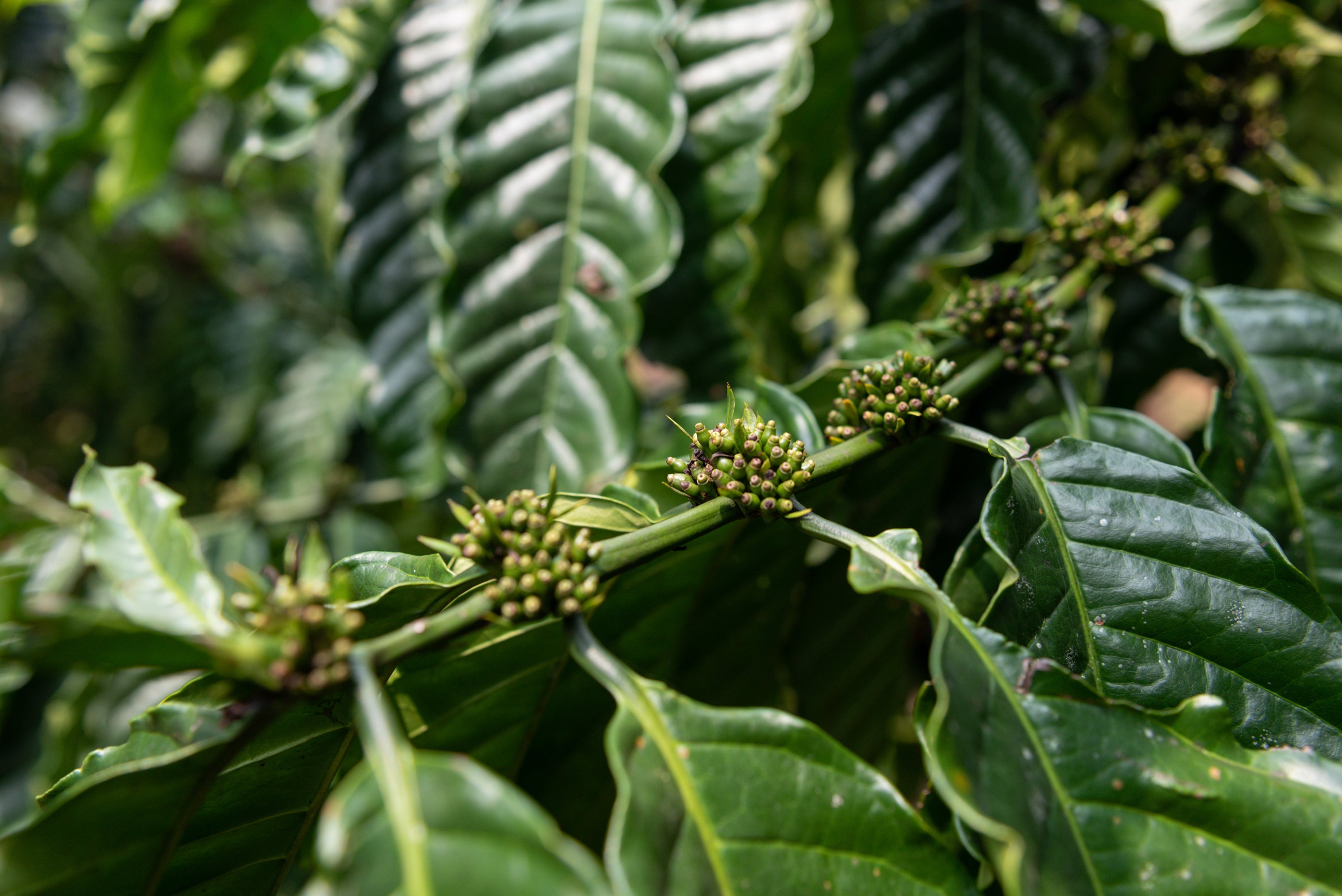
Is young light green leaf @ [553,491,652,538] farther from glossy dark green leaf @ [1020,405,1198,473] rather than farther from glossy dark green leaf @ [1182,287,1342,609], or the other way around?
glossy dark green leaf @ [1182,287,1342,609]

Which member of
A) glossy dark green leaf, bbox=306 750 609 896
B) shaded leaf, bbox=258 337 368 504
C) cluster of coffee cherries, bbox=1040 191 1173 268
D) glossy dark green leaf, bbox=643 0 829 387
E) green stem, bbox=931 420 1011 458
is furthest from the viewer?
shaded leaf, bbox=258 337 368 504

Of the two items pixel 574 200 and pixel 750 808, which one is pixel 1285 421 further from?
pixel 574 200

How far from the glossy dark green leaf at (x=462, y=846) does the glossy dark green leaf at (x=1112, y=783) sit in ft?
0.92

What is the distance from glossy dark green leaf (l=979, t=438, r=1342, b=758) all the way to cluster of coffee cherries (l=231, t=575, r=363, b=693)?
56 cm

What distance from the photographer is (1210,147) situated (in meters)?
1.34

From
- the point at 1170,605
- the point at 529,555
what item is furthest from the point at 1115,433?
the point at 529,555

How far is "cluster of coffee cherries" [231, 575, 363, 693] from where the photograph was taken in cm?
65

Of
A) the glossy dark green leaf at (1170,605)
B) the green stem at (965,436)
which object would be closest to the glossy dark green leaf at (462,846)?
the glossy dark green leaf at (1170,605)

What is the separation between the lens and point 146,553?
2.41 ft

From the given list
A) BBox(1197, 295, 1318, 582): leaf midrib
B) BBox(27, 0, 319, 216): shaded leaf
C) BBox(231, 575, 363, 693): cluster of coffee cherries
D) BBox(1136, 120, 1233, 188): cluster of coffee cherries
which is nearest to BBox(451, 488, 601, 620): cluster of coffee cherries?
BBox(231, 575, 363, 693): cluster of coffee cherries

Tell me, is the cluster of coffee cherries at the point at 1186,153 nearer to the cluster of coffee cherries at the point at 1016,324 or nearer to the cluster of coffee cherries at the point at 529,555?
the cluster of coffee cherries at the point at 1016,324

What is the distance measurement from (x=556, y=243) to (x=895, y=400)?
757 millimetres

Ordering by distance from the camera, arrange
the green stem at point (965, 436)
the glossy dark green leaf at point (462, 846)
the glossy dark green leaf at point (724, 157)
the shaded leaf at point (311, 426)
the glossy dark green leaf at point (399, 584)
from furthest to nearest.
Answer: the shaded leaf at point (311, 426), the glossy dark green leaf at point (724, 157), the green stem at point (965, 436), the glossy dark green leaf at point (399, 584), the glossy dark green leaf at point (462, 846)

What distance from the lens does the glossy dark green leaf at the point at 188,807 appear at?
65cm
